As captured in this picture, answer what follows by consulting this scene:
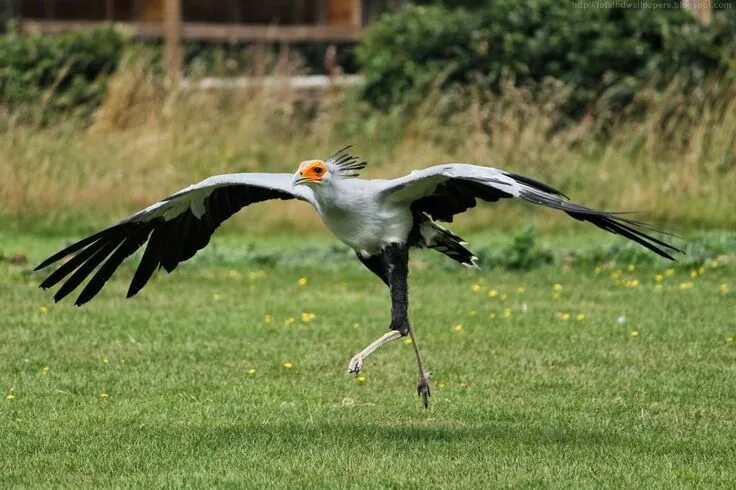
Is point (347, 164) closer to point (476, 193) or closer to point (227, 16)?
point (476, 193)

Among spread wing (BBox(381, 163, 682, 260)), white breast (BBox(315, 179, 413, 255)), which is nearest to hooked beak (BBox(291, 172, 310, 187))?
white breast (BBox(315, 179, 413, 255))

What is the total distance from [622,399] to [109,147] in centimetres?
852

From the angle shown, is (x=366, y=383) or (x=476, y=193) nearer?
(x=476, y=193)

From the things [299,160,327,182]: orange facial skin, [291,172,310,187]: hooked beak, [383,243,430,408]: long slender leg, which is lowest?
[383,243,430,408]: long slender leg

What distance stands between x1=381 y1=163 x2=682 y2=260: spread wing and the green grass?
967 mm

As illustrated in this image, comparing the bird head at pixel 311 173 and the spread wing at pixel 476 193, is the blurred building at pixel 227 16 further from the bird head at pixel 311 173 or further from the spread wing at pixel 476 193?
the bird head at pixel 311 173

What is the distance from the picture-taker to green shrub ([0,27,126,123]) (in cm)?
1552

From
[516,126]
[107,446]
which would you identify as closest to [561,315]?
[107,446]

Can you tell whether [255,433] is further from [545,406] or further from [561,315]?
[561,315]

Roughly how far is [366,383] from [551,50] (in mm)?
8992

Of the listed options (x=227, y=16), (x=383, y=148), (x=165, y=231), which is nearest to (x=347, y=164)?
(x=165, y=231)

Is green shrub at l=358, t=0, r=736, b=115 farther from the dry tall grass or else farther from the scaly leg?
the scaly leg

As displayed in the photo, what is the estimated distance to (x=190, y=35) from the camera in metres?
19.7

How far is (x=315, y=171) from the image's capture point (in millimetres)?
6379
